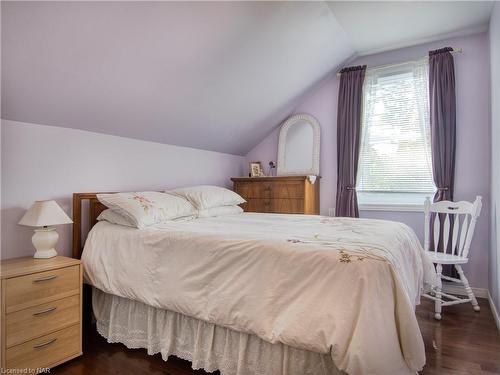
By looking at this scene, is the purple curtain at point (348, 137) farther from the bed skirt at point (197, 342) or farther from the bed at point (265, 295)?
the bed skirt at point (197, 342)

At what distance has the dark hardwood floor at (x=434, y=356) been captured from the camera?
1.68 metres

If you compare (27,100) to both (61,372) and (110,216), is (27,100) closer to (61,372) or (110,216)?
(110,216)

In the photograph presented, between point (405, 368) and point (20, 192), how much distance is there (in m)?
2.37

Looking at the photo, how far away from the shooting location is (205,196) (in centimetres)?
273

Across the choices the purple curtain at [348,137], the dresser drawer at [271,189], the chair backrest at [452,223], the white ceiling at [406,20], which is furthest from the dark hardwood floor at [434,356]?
the white ceiling at [406,20]

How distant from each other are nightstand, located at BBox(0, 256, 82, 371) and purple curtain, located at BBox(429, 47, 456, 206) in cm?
324

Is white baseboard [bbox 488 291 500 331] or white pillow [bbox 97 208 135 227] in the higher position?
white pillow [bbox 97 208 135 227]

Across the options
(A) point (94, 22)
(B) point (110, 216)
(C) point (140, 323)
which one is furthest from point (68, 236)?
(A) point (94, 22)

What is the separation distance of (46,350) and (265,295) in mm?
1287

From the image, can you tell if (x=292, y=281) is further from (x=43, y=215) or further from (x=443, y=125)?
(x=443, y=125)

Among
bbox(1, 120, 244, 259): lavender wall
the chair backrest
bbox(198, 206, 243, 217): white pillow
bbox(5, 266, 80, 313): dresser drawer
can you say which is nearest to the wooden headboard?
bbox(1, 120, 244, 259): lavender wall

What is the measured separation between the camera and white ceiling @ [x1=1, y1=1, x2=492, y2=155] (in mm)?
1721

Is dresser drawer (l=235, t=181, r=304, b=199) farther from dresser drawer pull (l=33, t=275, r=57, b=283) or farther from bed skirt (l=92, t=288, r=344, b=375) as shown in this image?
dresser drawer pull (l=33, t=275, r=57, b=283)

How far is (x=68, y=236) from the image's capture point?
7.42 ft
